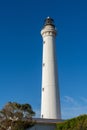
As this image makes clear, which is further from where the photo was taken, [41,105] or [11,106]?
[41,105]

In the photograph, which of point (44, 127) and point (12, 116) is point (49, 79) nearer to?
point (44, 127)

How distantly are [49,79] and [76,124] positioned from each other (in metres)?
11.7

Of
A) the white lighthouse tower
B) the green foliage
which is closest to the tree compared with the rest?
the green foliage

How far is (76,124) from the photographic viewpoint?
3241cm

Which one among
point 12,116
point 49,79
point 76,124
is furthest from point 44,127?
point 49,79

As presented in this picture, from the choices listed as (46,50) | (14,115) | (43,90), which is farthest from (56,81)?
(14,115)

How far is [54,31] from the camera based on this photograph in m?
46.4

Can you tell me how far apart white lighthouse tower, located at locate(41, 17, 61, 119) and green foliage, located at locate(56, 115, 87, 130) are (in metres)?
6.03

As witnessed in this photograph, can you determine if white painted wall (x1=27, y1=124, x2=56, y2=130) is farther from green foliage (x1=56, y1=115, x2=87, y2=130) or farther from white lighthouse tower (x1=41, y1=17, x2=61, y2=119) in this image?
green foliage (x1=56, y1=115, x2=87, y2=130)

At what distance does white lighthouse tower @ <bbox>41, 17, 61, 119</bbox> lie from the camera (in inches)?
1638

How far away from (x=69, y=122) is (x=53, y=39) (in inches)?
633

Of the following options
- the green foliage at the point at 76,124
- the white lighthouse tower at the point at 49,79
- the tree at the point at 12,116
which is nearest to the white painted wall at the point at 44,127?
the white lighthouse tower at the point at 49,79

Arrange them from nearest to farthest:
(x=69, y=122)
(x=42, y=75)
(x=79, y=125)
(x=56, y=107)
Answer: (x=79, y=125) → (x=69, y=122) → (x=56, y=107) → (x=42, y=75)

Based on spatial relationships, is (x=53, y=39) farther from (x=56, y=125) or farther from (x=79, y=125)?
(x=79, y=125)
